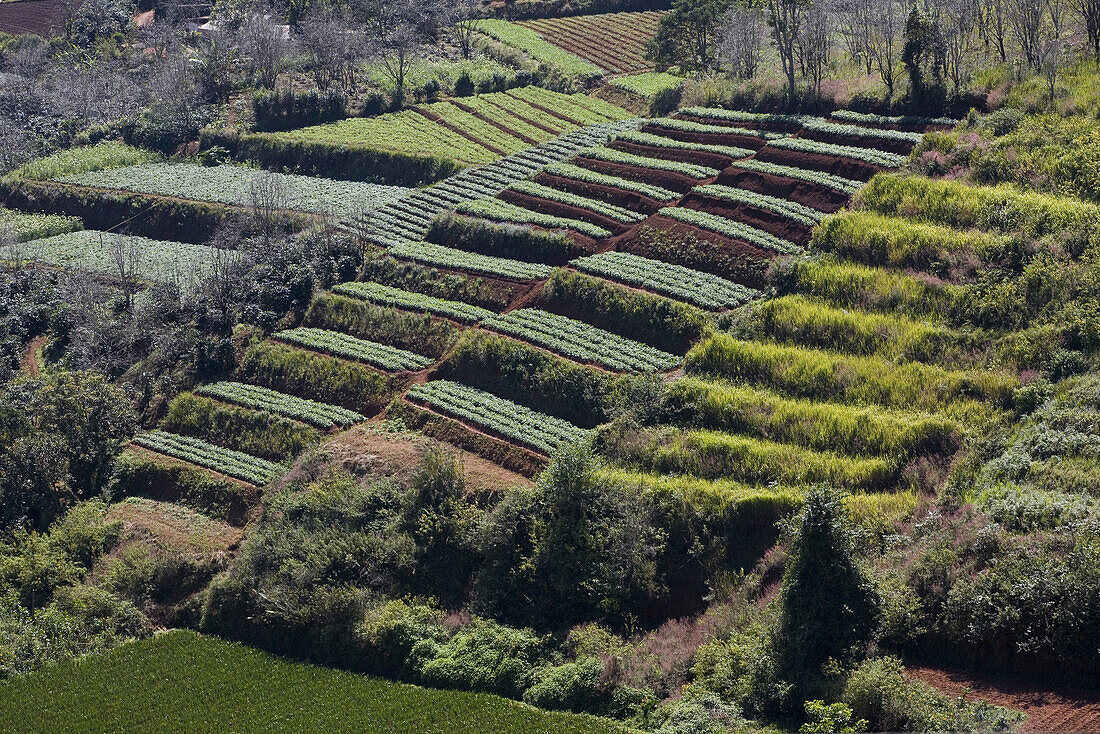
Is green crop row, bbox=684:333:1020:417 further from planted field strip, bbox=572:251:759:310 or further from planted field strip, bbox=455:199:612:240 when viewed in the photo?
planted field strip, bbox=455:199:612:240

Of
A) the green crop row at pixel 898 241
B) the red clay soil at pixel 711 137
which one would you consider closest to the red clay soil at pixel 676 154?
the red clay soil at pixel 711 137

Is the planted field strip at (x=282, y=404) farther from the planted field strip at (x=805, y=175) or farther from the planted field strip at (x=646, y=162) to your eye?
the planted field strip at (x=805, y=175)

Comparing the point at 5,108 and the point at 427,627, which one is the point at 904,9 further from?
the point at 5,108

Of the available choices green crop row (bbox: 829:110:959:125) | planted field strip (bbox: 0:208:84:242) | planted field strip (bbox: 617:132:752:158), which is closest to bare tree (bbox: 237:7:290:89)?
planted field strip (bbox: 0:208:84:242)

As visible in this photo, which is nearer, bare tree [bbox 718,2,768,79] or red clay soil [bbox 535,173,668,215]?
red clay soil [bbox 535,173,668,215]

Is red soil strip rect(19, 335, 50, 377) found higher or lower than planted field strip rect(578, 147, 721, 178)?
lower
